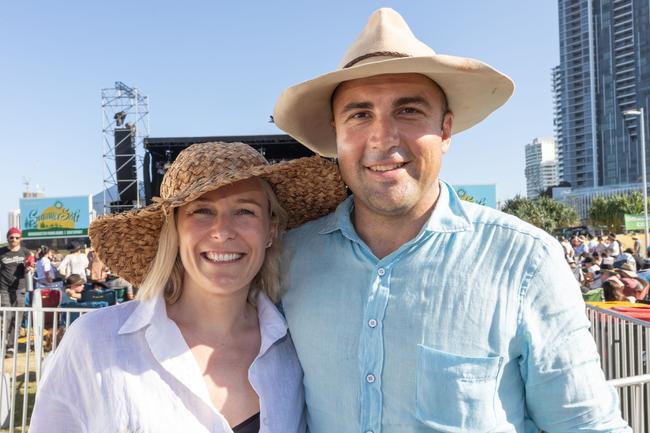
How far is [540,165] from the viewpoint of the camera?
583 ft

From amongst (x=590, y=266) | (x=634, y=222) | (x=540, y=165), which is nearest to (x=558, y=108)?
(x=540, y=165)

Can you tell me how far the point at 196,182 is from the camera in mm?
Answer: 1911

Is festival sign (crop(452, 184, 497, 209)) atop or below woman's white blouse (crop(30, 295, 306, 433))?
atop

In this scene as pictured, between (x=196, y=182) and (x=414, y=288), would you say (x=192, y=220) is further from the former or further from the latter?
(x=414, y=288)

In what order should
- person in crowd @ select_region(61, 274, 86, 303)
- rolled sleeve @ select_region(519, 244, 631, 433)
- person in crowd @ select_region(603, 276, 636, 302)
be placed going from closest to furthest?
1. rolled sleeve @ select_region(519, 244, 631, 433)
2. person in crowd @ select_region(603, 276, 636, 302)
3. person in crowd @ select_region(61, 274, 86, 303)

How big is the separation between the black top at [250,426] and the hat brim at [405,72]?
1253 mm

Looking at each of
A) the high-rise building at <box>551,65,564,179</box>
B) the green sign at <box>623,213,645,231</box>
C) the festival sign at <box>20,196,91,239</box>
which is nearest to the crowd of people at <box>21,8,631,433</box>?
the green sign at <box>623,213,645,231</box>

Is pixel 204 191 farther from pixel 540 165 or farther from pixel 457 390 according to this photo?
pixel 540 165

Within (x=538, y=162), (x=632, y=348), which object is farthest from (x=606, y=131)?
(x=632, y=348)

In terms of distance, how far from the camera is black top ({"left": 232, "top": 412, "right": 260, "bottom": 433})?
5.90ft

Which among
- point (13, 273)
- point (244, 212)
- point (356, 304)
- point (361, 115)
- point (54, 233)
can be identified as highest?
point (361, 115)

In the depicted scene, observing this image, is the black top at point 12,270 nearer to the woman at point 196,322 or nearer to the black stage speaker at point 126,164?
the woman at point 196,322

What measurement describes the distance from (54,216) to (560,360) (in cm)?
2499

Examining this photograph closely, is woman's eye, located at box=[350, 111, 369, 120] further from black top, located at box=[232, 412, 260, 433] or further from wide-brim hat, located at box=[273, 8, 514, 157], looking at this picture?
black top, located at box=[232, 412, 260, 433]
